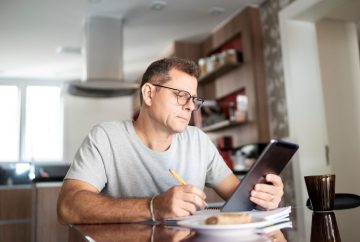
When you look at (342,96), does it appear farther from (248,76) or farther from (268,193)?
(268,193)

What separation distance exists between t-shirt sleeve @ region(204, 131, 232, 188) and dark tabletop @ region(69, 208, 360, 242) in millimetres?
553

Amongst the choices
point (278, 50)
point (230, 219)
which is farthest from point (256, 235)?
point (278, 50)

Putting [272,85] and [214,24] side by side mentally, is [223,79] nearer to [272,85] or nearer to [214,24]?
[214,24]

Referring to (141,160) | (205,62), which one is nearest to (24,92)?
(205,62)

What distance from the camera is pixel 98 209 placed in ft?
3.14

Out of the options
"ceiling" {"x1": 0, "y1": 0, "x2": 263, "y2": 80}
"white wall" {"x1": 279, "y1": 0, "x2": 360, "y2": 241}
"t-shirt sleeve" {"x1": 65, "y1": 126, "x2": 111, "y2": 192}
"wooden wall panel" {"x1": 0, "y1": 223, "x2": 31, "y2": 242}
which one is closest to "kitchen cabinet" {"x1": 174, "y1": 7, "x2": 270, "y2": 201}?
"ceiling" {"x1": 0, "y1": 0, "x2": 263, "y2": 80}

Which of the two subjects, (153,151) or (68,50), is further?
(68,50)

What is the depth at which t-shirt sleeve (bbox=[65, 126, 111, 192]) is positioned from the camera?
114 centimetres

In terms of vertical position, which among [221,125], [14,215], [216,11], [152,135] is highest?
[216,11]

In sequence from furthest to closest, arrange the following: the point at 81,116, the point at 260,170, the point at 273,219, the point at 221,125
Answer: the point at 81,116
the point at 221,125
the point at 260,170
the point at 273,219

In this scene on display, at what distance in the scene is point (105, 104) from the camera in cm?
648

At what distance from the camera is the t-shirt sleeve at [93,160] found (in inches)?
45.0

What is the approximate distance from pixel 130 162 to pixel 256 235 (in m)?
0.74

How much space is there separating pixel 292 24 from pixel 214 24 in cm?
120
